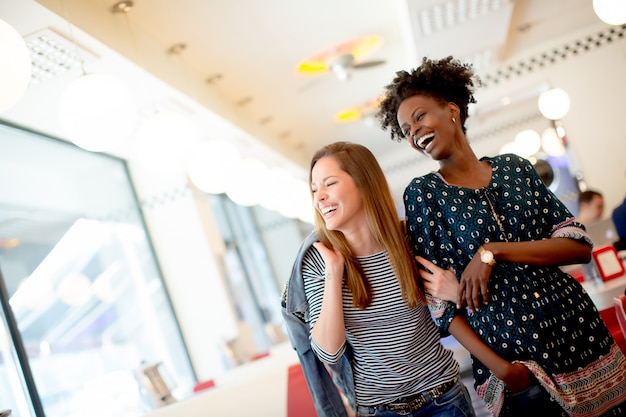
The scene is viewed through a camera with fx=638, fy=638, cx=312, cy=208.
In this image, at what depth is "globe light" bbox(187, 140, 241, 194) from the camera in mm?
5051

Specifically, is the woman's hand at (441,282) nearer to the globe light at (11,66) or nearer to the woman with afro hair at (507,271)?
the woman with afro hair at (507,271)

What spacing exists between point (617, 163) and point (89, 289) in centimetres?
637

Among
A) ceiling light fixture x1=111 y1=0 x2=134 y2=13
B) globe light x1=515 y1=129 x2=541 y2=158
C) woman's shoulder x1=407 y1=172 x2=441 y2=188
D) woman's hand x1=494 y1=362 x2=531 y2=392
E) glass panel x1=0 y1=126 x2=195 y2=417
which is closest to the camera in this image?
woman's hand x1=494 y1=362 x2=531 y2=392

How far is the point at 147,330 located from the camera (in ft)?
20.0

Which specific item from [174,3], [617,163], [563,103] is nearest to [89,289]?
[174,3]

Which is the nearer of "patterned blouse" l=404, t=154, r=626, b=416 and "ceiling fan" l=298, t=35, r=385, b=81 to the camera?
"patterned blouse" l=404, t=154, r=626, b=416

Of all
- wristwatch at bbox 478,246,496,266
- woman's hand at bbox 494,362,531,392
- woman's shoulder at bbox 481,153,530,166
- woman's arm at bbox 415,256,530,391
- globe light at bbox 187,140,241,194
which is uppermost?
globe light at bbox 187,140,241,194

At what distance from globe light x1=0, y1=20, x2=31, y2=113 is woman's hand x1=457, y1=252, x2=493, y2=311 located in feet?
5.35

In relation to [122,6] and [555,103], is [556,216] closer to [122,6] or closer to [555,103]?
[122,6]

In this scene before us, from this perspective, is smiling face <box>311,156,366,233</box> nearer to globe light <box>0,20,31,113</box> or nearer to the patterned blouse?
the patterned blouse

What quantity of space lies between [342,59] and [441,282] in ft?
16.4

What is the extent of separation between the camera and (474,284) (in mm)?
1646

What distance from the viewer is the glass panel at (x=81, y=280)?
14.3 feet

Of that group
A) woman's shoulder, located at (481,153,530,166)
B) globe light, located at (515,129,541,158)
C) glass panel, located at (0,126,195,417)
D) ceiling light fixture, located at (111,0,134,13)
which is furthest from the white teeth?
globe light, located at (515,129,541,158)
